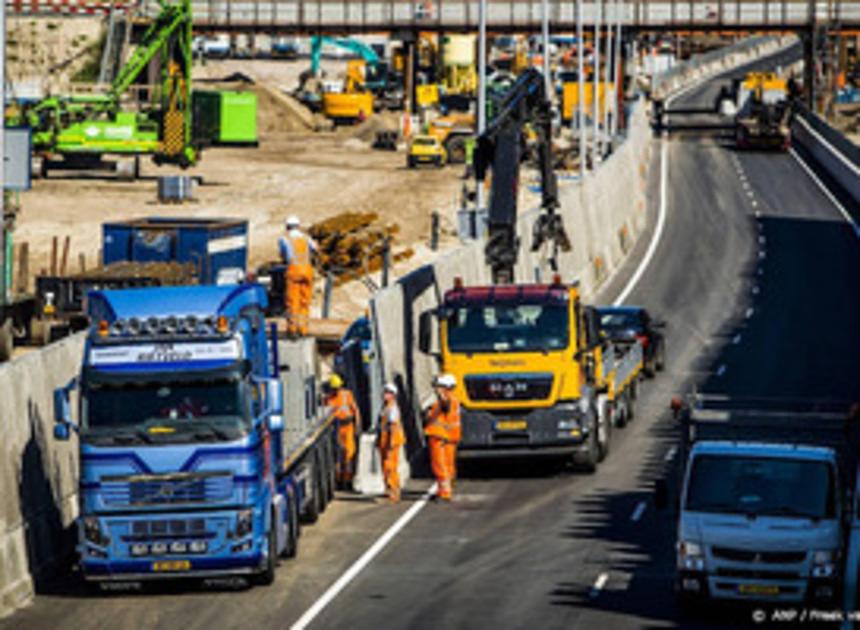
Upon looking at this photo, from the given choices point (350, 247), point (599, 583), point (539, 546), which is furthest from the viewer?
point (350, 247)

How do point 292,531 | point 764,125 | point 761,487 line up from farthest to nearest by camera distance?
point 764,125 < point 292,531 < point 761,487

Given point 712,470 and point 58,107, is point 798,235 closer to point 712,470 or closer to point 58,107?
point 58,107

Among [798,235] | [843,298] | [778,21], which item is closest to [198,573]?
[843,298]

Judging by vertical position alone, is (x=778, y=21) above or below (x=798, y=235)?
above

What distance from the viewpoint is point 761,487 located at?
22.6 m

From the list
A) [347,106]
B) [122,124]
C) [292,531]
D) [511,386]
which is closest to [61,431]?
[292,531]

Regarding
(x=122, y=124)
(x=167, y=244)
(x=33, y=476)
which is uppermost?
(x=122, y=124)

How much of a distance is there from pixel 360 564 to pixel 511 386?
7.20m

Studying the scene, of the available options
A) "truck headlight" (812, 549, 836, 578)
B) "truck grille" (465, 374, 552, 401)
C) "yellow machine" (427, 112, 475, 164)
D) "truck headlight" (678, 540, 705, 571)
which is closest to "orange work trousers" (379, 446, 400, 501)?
"truck grille" (465, 374, 552, 401)

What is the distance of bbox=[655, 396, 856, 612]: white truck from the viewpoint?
850 inches

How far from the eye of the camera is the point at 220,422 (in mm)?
23781

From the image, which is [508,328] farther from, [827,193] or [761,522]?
[827,193]

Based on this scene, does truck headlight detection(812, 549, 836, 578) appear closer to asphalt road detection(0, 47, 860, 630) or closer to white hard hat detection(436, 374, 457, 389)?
asphalt road detection(0, 47, 860, 630)

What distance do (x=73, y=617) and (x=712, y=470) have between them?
7.51 metres
